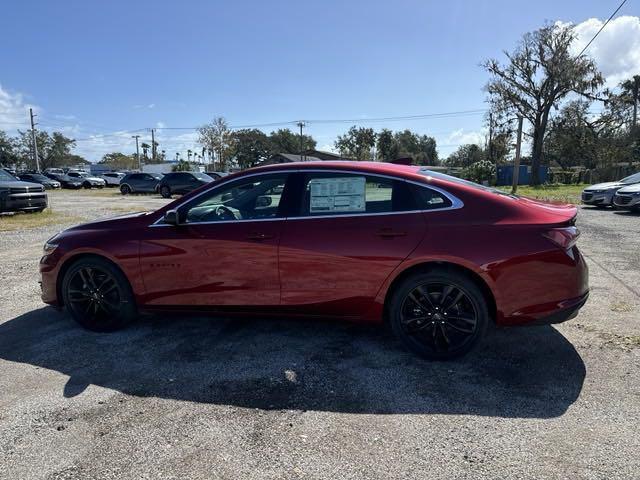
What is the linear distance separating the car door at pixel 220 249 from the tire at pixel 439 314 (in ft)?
3.55

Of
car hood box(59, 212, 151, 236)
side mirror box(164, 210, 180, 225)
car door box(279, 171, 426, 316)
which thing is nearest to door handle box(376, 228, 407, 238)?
car door box(279, 171, 426, 316)

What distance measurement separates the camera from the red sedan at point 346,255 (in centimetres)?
355

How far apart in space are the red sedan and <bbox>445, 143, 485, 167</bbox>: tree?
82.7 m

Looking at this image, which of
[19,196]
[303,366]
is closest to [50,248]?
[303,366]

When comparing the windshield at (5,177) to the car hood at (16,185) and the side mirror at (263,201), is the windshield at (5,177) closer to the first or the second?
the car hood at (16,185)

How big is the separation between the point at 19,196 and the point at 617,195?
19.6 metres

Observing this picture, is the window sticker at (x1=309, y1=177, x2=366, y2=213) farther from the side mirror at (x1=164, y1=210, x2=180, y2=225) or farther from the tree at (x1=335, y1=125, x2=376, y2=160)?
the tree at (x1=335, y1=125, x2=376, y2=160)

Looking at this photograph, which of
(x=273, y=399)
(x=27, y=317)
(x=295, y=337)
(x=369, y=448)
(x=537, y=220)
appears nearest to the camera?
(x=369, y=448)

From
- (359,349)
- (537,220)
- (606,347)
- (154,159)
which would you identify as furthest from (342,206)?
(154,159)

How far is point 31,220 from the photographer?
14477mm

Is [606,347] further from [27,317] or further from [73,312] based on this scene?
[27,317]

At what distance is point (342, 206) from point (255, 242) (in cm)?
80

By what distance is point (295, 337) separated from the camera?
4316mm

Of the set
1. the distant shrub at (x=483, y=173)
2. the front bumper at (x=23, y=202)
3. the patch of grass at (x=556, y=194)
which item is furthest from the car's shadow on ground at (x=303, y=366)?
the distant shrub at (x=483, y=173)
